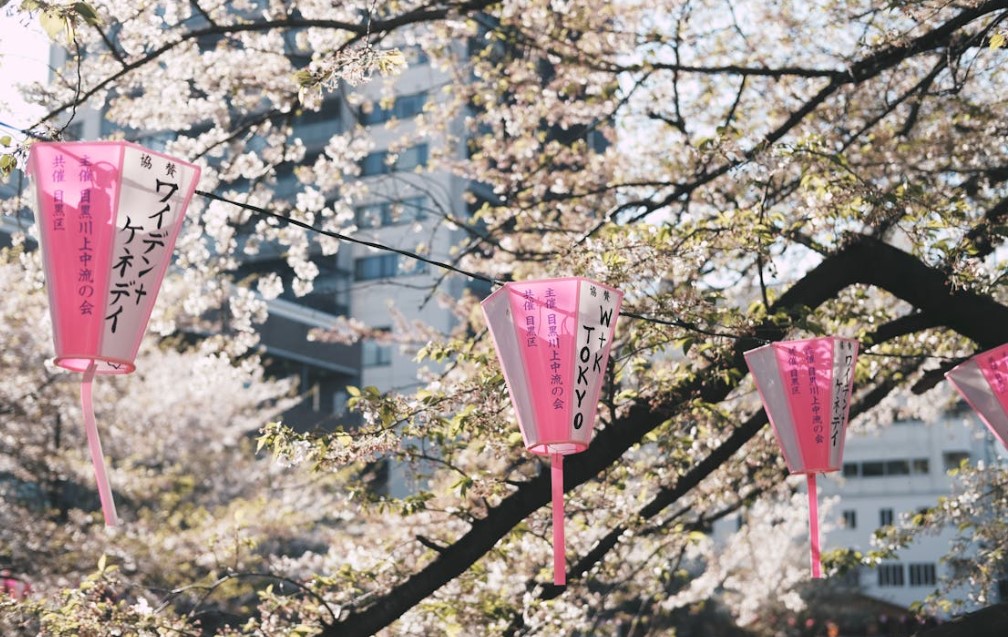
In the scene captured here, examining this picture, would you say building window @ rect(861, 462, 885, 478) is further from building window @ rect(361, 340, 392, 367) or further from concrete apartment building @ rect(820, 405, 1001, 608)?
building window @ rect(361, 340, 392, 367)

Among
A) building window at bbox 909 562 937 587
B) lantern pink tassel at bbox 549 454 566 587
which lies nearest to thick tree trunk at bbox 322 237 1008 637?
lantern pink tassel at bbox 549 454 566 587

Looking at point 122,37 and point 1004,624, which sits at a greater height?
point 122,37

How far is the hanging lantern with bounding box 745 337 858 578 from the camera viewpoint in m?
5.56

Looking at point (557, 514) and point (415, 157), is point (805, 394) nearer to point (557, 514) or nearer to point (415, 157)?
point (557, 514)

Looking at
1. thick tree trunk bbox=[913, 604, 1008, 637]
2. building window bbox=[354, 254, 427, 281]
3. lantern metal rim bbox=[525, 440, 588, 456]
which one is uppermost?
building window bbox=[354, 254, 427, 281]

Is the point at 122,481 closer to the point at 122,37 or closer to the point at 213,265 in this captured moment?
the point at 213,265

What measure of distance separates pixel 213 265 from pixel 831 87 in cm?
528

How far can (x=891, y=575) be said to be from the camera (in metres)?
38.6

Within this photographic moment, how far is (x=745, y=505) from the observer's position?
29.4ft

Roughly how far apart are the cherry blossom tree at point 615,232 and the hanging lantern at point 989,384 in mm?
554

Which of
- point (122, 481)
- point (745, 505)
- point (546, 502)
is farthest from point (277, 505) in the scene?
point (546, 502)

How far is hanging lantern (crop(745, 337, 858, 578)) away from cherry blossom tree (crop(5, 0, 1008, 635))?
0.30 metres

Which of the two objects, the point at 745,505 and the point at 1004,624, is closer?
the point at 1004,624

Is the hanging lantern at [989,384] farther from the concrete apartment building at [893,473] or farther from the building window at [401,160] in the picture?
the concrete apartment building at [893,473]
